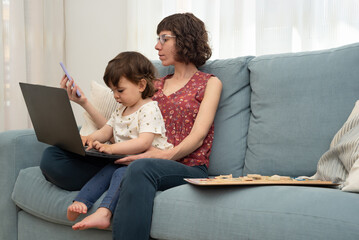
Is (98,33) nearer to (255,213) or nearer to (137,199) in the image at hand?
(137,199)

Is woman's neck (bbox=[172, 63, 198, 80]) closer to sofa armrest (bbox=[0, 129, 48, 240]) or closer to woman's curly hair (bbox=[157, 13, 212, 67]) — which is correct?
woman's curly hair (bbox=[157, 13, 212, 67])

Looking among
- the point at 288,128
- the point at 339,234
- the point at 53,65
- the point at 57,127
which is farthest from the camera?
the point at 53,65

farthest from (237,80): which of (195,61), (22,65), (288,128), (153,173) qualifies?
(22,65)

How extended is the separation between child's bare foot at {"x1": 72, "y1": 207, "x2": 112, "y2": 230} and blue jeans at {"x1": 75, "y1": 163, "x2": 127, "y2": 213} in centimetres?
2

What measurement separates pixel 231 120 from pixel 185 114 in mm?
222

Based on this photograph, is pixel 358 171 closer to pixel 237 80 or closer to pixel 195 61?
pixel 237 80

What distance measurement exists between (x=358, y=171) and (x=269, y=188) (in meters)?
0.26

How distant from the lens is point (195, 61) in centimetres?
211

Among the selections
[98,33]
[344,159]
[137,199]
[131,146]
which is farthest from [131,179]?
[98,33]

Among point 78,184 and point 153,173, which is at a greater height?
point 153,173

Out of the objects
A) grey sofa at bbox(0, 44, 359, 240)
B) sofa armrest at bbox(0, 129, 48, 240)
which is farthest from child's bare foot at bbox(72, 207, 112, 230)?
sofa armrest at bbox(0, 129, 48, 240)

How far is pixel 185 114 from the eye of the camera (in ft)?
6.47

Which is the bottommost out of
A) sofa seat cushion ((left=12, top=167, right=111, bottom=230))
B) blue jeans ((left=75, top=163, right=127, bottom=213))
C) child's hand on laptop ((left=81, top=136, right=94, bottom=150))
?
sofa seat cushion ((left=12, top=167, right=111, bottom=230))

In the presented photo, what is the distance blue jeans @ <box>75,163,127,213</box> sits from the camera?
5.12 feet
